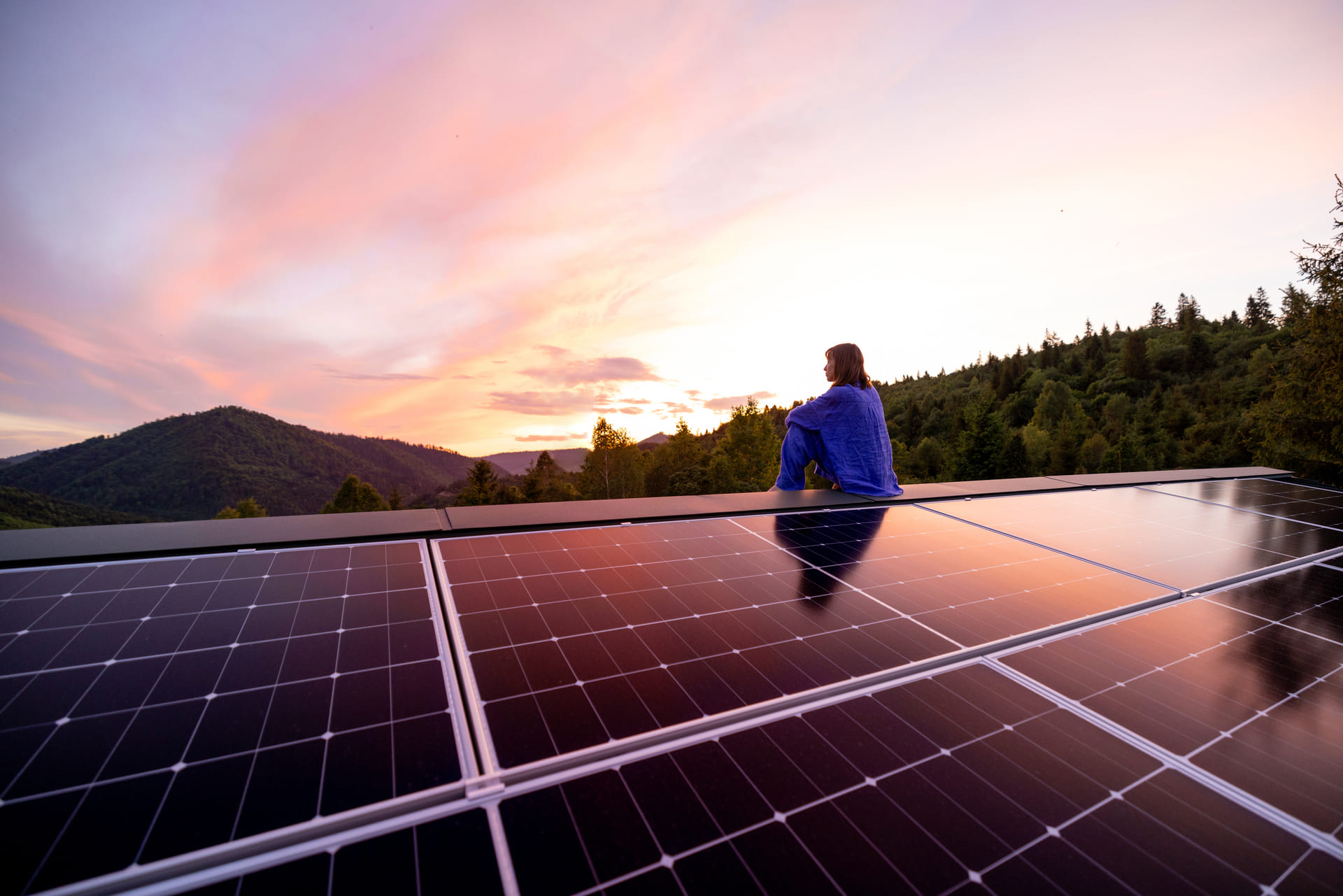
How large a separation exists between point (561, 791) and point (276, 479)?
100740 millimetres

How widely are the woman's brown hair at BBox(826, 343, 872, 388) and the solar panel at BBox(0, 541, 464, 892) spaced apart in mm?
6265

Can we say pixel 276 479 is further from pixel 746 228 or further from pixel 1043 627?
pixel 1043 627

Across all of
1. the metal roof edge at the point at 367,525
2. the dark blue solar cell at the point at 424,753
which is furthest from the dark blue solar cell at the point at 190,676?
the metal roof edge at the point at 367,525

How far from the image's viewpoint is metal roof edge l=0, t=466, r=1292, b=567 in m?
3.13

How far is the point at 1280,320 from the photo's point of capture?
53.9 feet

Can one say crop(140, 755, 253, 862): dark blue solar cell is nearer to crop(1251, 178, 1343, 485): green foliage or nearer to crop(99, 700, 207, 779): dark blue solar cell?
crop(99, 700, 207, 779): dark blue solar cell

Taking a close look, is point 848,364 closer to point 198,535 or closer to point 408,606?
point 408,606

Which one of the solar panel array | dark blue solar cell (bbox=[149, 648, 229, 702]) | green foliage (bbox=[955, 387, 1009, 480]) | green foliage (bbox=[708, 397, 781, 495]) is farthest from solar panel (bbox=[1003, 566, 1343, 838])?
green foliage (bbox=[708, 397, 781, 495])

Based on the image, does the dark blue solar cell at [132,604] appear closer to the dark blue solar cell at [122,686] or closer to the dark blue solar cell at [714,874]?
the dark blue solar cell at [122,686]

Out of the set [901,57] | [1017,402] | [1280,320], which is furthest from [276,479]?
[1017,402]

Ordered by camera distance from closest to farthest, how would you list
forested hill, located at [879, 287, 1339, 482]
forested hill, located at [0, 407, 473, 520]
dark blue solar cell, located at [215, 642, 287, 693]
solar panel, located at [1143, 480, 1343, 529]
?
1. dark blue solar cell, located at [215, 642, 287, 693]
2. solar panel, located at [1143, 480, 1343, 529]
3. forested hill, located at [879, 287, 1339, 482]
4. forested hill, located at [0, 407, 473, 520]

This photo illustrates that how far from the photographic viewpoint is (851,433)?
7215mm

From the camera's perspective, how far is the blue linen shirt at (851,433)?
7.00 m

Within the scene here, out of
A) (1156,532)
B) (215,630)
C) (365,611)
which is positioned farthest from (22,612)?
(1156,532)
